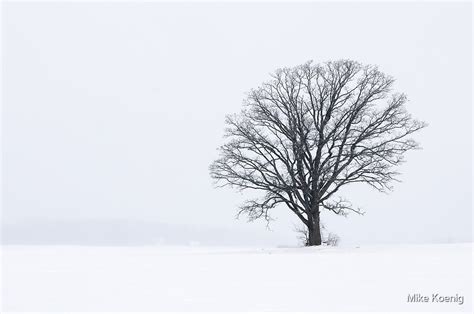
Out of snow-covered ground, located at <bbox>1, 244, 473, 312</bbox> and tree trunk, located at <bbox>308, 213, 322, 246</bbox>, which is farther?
tree trunk, located at <bbox>308, 213, 322, 246</bbox>

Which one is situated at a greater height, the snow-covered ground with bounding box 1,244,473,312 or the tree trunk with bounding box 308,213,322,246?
the tree trunk with bounding box 308,213,322,246

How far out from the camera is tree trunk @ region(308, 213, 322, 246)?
105 ft

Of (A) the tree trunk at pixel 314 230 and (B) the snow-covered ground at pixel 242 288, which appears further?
(A) the tree trunk at pixel 314 230

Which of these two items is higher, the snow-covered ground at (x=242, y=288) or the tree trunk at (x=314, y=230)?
the tree trunk at (x=314, y=230)

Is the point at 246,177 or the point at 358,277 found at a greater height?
the point at 246,177

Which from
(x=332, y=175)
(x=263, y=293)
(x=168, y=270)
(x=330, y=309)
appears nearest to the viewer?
(x=330, y=309)

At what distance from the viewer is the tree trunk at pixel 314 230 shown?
105 ft

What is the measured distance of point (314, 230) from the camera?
32.2 m

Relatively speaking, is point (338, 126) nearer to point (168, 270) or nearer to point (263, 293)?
point (168, 270)

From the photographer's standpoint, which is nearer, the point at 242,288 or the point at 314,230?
the point at 242,288

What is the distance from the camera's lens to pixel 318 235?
3212 cm

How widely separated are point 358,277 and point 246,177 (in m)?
A: 18.9

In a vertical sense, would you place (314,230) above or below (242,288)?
above

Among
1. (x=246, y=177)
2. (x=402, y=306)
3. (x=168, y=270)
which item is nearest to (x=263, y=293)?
(x=402, y=306)
